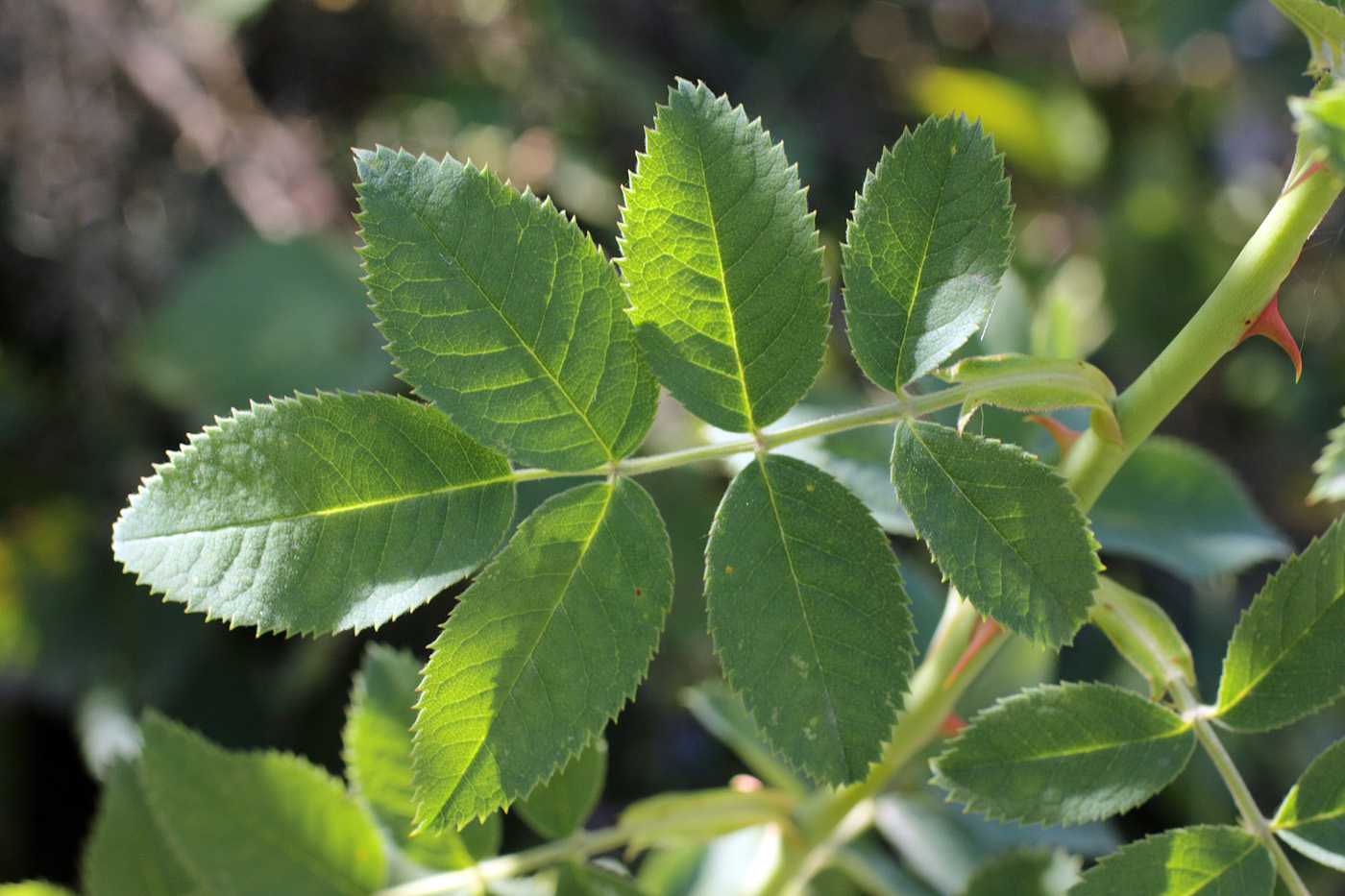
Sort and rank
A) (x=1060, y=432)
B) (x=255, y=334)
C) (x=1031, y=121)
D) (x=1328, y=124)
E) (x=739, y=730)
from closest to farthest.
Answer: (x=1328, y=124)
(x=1060, y=432)
(x=739, y=730)
(x=255, y=334)
(x=1031, y=121)

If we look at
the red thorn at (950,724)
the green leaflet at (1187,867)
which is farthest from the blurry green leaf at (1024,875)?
the green leaflet at (1187,867)

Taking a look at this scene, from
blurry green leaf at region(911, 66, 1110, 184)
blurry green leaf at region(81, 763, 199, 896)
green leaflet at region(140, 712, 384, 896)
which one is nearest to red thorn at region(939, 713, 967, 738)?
green leaflet at region(140, 712, 384, 896)

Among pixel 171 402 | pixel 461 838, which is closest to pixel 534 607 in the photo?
pixel 461 838

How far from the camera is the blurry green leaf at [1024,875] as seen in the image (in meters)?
0.99

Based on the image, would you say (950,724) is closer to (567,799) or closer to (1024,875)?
(1024,875)

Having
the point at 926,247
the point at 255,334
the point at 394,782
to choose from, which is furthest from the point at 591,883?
the point at 255,334

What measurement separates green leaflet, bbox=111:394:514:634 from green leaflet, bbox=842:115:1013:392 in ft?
1.05

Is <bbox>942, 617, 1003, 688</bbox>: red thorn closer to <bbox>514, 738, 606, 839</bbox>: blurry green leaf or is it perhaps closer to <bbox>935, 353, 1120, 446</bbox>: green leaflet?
<bbox>935, 353, 1120, 446</bbox>: green leaflet

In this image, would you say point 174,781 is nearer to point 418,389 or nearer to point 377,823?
point 377,823

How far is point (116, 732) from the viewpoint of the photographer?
189 centimetres

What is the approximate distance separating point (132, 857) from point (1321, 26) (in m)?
1.24

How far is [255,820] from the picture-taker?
93 cm

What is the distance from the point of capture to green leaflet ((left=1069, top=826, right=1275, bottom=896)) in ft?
2.25

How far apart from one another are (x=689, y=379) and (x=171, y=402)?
179cm
